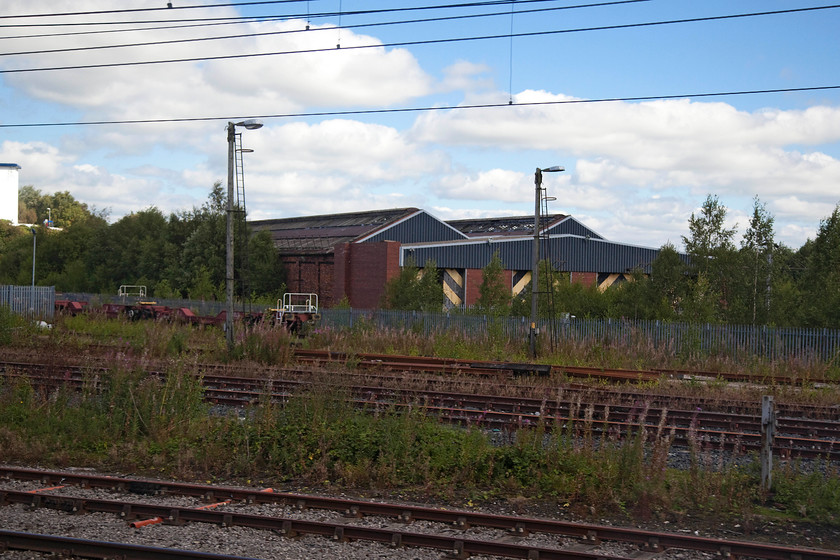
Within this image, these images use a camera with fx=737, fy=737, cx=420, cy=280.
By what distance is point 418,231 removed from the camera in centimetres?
5181

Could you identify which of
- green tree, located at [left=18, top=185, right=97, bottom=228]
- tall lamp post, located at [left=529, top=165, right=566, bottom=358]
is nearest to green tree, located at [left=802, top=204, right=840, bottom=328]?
tall lamp post, located at [left=529, top=165, right=566, bottom=358]

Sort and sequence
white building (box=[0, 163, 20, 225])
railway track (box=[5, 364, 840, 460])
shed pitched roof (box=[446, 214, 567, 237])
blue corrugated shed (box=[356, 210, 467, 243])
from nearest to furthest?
railway track (box=[5, 364, 840, 460])
blue corrugated shed (box=[356, 210, 467, 243])
shed pitched roof (box=[446, 214, 567, 237])
white building (box=[0, 163, 20, 225])

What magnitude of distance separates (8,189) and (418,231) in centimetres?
9497

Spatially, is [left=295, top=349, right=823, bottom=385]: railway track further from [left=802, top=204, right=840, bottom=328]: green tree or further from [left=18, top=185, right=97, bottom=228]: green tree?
[left=18, top=185, right=97, bottom=228]: green tree

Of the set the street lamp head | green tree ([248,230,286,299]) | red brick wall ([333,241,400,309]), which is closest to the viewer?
the street lamp head

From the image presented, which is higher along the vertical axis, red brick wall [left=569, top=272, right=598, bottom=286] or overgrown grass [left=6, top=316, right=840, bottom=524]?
red brick wall [left=569, top=272, right=598, bottom=286]

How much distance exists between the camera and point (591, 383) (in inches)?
742

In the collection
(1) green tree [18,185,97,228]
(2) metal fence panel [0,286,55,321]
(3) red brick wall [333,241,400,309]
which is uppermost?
(1) green tree [18,185,97,228]

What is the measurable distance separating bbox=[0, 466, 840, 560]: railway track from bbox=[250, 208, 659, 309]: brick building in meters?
33.0

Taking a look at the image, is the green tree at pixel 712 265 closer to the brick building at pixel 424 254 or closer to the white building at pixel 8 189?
the brick building at pixel 424 254

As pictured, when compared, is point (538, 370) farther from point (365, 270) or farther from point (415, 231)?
point (415, 231)

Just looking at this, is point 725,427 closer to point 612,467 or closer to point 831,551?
point 612,467

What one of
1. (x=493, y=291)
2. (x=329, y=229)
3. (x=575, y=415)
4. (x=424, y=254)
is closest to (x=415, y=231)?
(x=424, y=254)

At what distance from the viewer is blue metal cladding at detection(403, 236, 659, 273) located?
45.4 meters
